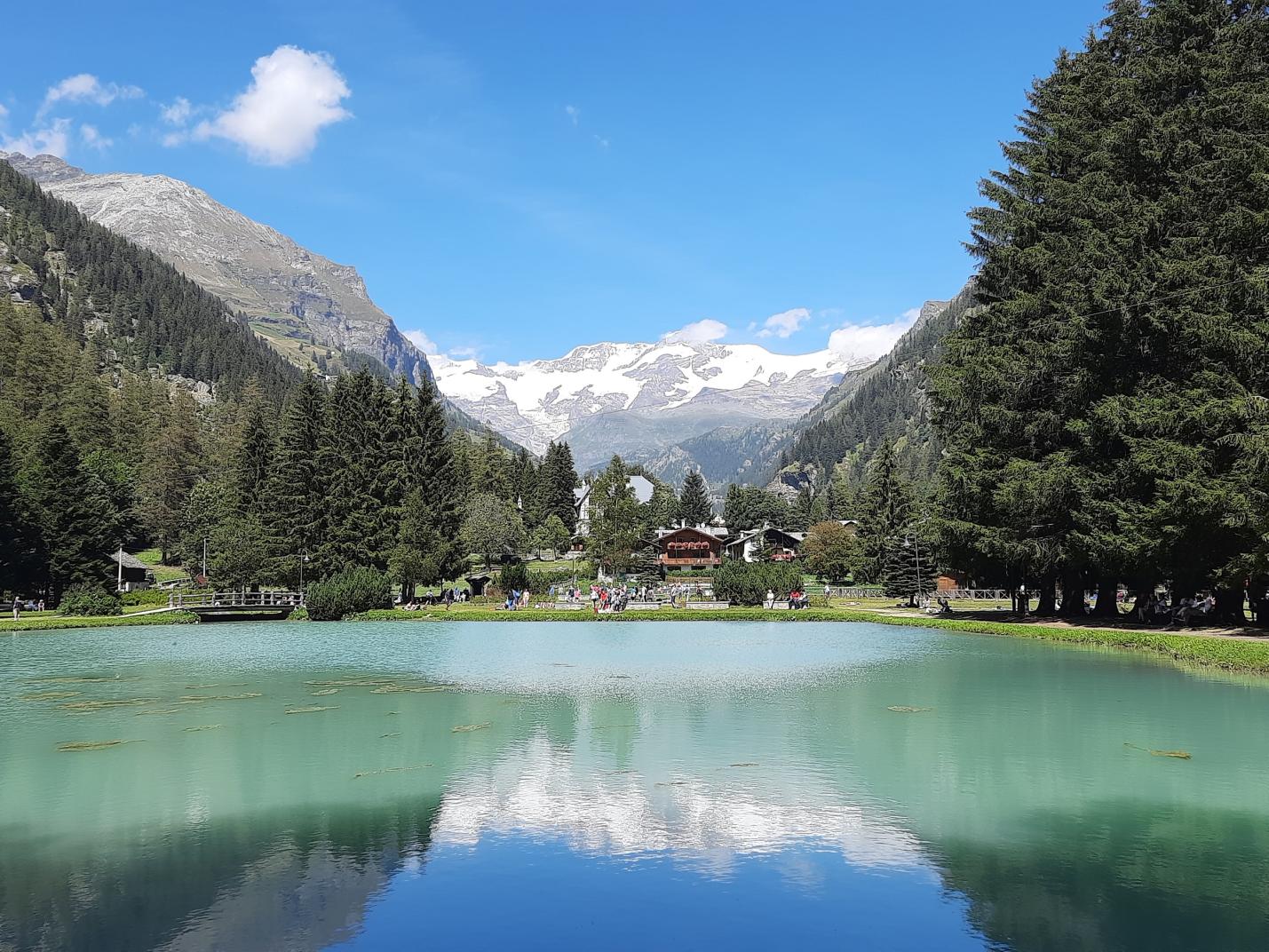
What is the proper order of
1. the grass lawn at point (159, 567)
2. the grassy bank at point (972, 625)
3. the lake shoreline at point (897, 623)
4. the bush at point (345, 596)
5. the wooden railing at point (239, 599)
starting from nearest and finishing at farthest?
the grassy bank at point (972, 625) → the lake shoreline at point (897, 623) → the bush at point (345, 596) → the wooden railing at point (239, 599) → the grass lawn at point (159, 567)

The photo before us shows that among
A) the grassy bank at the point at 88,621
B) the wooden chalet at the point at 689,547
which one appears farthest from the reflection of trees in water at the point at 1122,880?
the wooden chalet at the point at 689,547

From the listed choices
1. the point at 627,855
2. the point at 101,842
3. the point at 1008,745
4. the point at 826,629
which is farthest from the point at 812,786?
the point at 826,629

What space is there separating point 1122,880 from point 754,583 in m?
55.6

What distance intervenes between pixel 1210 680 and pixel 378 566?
57.3 metres

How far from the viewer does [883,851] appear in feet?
40.3

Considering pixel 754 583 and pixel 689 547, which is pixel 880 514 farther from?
pixel 689 547

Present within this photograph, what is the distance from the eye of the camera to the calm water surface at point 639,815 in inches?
393

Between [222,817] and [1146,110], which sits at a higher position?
[1146,110]

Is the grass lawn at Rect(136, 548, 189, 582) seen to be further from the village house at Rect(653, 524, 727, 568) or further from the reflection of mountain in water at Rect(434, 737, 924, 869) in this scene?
the reflection of mountain in water at Rect(434, 737, 924, 869)

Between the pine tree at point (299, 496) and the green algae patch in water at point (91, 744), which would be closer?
the green algae patch in water at point (91, 744)

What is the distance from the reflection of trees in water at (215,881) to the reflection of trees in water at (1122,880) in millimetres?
7026

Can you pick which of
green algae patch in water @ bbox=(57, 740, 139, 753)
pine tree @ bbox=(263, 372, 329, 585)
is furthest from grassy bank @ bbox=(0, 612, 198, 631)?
green algae patch in water @ bbox=(57, 740, 139, 753)

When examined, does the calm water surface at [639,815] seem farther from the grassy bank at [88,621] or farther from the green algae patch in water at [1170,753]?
the grassy bank at [88,621]

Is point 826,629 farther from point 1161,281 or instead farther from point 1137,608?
point 1161,281
